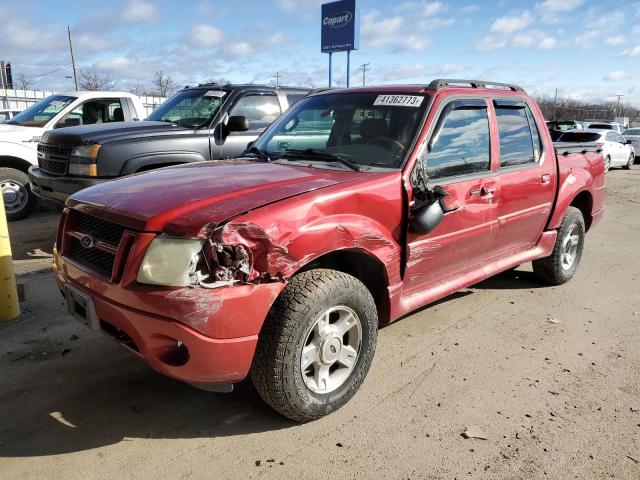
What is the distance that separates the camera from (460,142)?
3695 mm

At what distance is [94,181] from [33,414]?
3.48m

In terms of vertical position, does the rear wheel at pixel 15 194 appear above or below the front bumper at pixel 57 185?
below

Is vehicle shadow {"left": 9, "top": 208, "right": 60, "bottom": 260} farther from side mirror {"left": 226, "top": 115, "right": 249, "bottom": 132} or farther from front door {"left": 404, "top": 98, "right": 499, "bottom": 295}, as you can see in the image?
front door {"left": 404, "top": 98, "right": 499, "bottom": 295}

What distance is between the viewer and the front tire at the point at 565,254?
510 centimetres

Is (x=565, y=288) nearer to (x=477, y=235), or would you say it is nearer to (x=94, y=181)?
(x=477, y=235)

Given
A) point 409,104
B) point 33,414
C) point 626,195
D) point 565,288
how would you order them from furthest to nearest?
point 626,195, point 565,288, point 409,104, point 33,414

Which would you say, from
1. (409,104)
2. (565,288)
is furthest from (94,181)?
(565,288)

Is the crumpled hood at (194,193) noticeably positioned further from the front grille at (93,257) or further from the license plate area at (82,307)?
the license plate area at (82,307)

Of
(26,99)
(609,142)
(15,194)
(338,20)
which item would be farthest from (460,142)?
(26,99)

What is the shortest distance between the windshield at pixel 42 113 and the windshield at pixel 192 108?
216cm

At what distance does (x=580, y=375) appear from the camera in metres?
3.46

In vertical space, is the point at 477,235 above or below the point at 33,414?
above

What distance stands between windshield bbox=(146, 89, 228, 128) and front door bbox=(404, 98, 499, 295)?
12.9ft

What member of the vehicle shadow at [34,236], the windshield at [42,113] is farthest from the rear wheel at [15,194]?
the windshield at [42,113]
